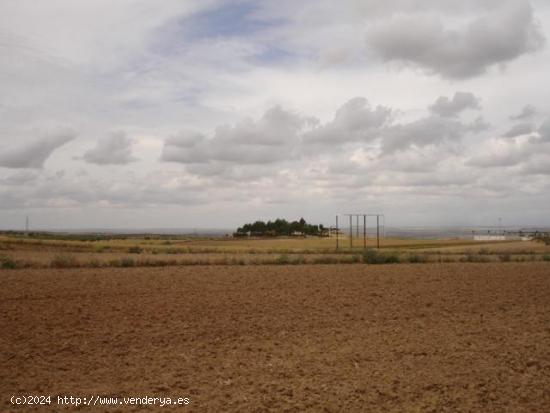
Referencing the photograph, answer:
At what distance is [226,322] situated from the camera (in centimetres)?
1656

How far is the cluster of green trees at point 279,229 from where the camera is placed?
422 ft

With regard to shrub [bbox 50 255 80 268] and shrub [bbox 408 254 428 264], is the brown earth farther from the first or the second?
shrub [bbox 408 254 428 264]

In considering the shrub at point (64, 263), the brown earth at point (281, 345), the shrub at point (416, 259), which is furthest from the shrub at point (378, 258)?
the shrub at point (64, 263)

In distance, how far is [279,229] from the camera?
130375 mm

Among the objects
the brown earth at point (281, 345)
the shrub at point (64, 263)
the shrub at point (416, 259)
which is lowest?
the brown earth at point (281, 345)

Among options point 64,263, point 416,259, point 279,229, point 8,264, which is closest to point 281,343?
point 64,263

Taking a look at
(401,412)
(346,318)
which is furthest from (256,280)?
(401,412)

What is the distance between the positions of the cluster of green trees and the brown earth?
338 ft

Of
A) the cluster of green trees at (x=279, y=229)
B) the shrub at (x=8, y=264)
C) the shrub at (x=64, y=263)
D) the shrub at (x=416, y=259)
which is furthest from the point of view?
the cluster of green trees at (x=279, y=229)

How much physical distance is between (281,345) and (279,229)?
11669 cm

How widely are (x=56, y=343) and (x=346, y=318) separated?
810cm

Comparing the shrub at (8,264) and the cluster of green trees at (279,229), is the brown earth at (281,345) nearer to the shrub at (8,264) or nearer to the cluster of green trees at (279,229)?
the shrub at (8,264)

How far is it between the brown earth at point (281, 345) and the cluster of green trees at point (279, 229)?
103091 mm

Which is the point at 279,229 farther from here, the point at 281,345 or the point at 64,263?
the point at 281,345
